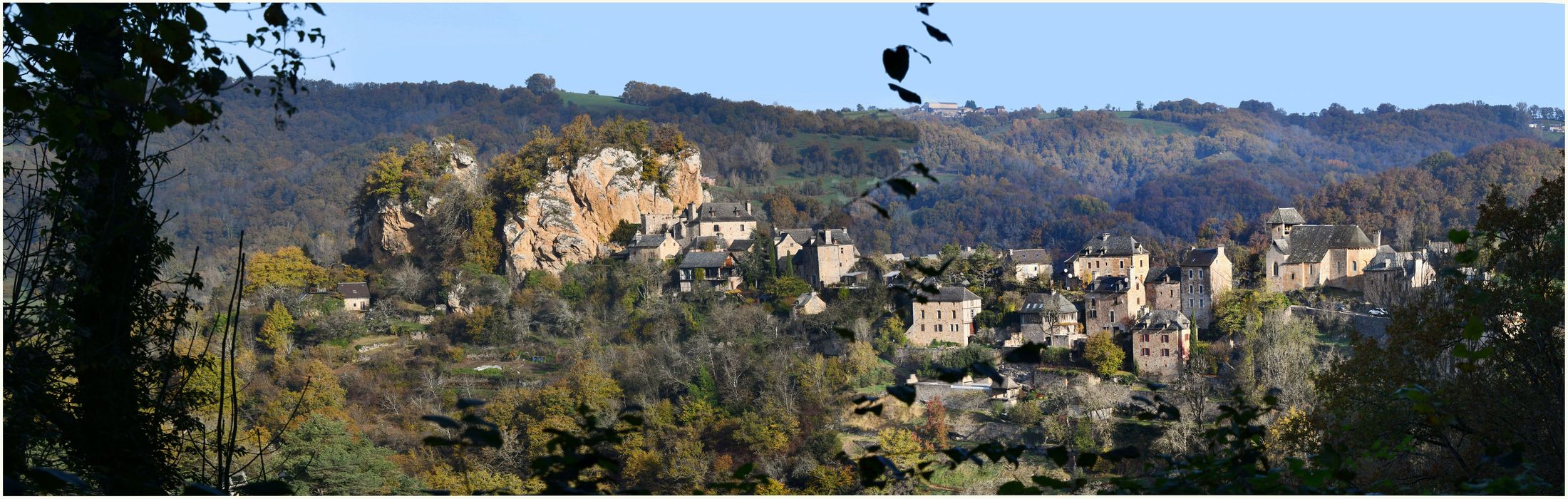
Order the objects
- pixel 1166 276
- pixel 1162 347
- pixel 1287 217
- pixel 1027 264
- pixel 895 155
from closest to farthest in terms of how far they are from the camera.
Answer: pixel 1162 347
pixel 1166 276
pixel 1287 217
pixel 1027 264
pixel 895 155

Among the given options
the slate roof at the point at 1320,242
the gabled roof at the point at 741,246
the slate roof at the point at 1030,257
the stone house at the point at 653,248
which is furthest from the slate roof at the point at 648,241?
the slate roof at the point at 1320,242

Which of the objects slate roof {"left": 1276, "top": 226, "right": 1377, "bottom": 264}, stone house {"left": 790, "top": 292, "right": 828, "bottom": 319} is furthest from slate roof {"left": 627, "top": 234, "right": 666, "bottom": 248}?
slate roof {"left": 1276, "top": 226, "right": 1377, "bottom": 264}

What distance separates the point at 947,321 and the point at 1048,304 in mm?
2675

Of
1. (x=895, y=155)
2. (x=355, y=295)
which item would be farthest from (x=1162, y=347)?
(x=895, y=155)

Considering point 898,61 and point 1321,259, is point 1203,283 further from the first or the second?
point 898,61

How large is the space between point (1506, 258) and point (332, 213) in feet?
259

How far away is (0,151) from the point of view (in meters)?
5.51

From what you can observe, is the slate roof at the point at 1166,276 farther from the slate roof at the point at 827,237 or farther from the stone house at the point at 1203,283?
the slate roof at the point at 827,237

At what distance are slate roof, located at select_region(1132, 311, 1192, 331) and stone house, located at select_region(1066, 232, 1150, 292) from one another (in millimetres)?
3815

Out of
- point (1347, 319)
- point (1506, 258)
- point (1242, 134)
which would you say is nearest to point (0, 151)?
point (1506, 258)

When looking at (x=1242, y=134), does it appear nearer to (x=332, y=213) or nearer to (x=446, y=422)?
(x=332, y=213)

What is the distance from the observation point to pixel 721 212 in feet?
143

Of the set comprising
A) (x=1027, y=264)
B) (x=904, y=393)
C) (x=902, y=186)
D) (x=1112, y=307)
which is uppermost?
(x=902, y=186)

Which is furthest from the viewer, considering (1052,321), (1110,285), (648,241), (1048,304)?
(648,241)
